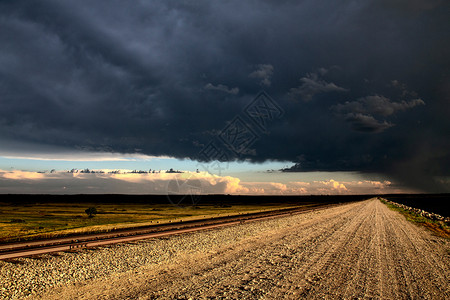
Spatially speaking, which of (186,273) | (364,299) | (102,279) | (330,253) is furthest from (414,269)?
(102,279)

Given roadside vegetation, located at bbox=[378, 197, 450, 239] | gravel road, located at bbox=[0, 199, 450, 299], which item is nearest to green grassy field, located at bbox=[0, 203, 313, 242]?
gravel road, located at bbox=[0, 199, 450, 299]

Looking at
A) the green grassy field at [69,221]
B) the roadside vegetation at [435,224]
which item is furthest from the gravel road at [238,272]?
the green grassy field at [69,221]

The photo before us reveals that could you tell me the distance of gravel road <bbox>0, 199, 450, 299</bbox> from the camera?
12.5 m

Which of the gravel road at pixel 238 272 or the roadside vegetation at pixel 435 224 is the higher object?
the gravel road at pixel 238 272

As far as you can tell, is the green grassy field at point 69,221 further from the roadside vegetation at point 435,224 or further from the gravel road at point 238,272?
the roadside vegetation at point 435,224

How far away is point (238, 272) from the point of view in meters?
15.6

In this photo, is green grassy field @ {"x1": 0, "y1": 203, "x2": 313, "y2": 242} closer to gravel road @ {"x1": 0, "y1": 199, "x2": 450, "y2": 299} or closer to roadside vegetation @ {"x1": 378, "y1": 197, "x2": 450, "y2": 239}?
gravel road @ {"x1": 0, "y1": 199, "x2": 450, "y2": 299}

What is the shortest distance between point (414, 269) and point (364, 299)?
7.34 metres

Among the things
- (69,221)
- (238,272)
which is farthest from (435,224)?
(69,221)

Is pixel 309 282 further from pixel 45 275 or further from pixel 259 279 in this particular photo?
pixel 45 275

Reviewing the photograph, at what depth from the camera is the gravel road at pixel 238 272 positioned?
12.5 metres

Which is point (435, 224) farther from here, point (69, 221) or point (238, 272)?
point (69, 221)

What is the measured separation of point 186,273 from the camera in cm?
1566

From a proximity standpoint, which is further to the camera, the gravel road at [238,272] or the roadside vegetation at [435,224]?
the roadside vegetation at [435,224]
